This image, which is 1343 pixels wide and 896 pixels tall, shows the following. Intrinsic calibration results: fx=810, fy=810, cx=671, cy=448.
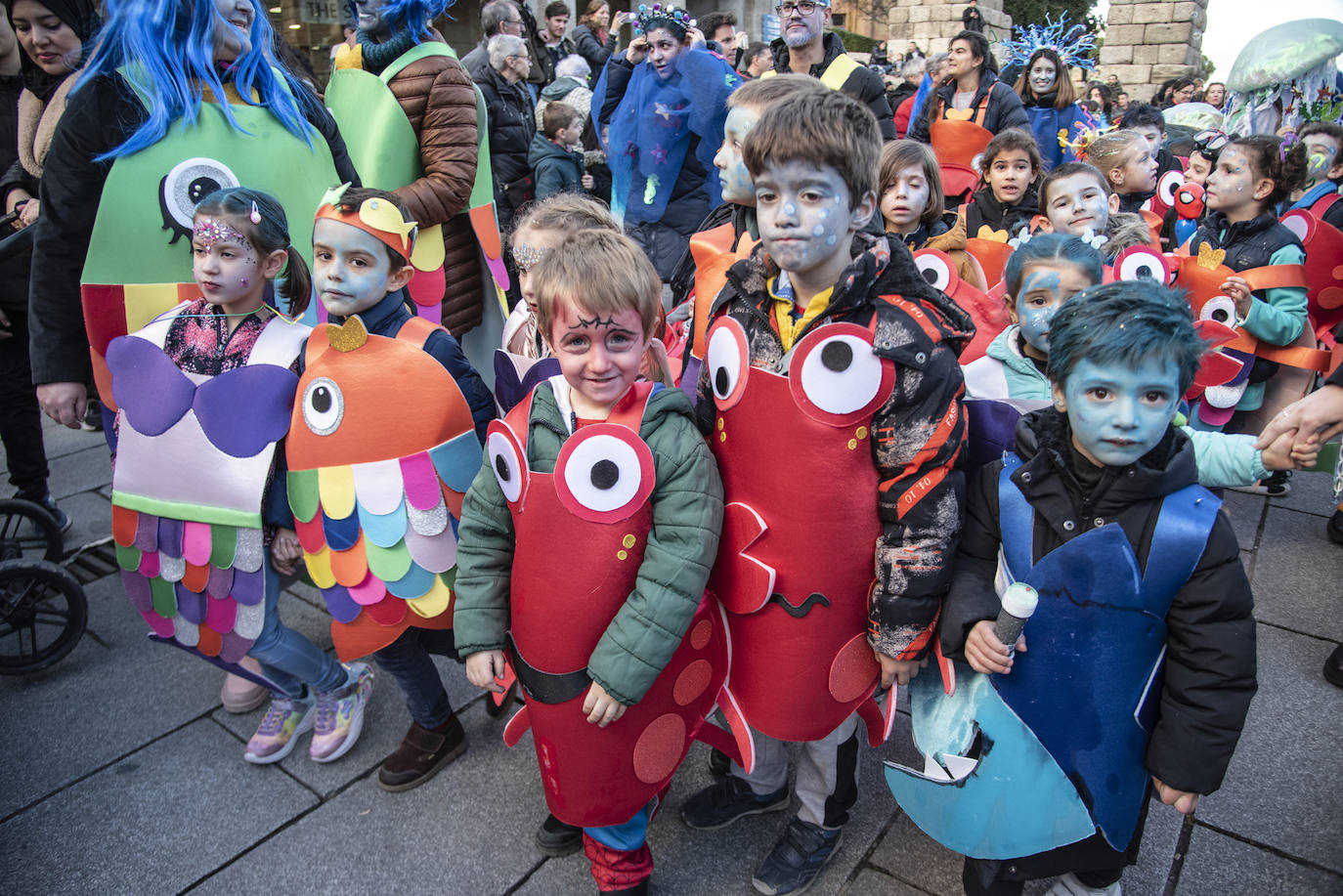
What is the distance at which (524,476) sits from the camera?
158cm

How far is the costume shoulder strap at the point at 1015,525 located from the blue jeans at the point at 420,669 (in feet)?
4.92

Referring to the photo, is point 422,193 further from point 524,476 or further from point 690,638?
point 690,638

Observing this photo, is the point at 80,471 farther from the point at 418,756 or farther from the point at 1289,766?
the point at 1289,766

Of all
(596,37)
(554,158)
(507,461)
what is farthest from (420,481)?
(596,37)

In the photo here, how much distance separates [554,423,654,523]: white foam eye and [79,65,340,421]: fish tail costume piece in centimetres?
149

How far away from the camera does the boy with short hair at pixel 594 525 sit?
155cm

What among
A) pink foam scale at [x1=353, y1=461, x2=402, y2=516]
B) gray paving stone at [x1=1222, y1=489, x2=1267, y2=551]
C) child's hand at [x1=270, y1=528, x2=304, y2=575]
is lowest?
gray paving stone at [x1=1222, y1=489, x2=1267, y2=551]

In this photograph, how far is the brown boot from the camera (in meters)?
2.31

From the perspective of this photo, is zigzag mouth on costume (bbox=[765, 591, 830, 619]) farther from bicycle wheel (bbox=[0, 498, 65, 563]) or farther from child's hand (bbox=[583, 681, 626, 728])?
bicycle wheel (bbox=[0, 498, 65, 563])

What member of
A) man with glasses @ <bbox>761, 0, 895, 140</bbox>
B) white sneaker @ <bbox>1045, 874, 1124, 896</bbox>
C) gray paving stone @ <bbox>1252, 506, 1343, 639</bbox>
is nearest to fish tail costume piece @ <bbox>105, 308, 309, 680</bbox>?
white sneaker @ <bbox>1045, 874, 1124, 896</bbox>

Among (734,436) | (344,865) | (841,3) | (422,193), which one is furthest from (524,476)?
(841,3)

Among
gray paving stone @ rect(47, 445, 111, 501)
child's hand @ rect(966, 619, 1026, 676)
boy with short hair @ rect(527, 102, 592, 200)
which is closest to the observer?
child's hand @ rect(966, 619, 1026, 676)

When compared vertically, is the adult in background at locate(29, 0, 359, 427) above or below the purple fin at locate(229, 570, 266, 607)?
above

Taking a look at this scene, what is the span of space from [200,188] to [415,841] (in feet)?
6.17
